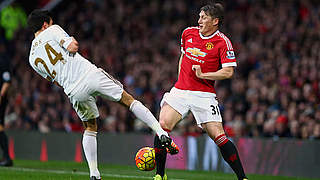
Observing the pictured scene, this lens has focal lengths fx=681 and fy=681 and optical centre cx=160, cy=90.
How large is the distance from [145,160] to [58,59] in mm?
1790

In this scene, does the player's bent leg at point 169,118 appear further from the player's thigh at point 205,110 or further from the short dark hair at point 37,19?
the short dark hair at point 37,19

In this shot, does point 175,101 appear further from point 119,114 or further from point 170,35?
point 170,35

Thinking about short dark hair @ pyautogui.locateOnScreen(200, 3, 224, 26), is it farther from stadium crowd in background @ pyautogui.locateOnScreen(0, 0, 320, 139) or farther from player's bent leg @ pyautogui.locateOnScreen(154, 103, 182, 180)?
stadium crowd in background @ pyautogui.locateOnScreen(0, 0, 320, 139)

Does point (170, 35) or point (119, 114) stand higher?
point (170, 35)

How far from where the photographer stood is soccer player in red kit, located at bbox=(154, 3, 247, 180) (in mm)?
9273

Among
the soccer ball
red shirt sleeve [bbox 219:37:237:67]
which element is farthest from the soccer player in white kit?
red shirt sleeve [bbox 219:37:237:67]

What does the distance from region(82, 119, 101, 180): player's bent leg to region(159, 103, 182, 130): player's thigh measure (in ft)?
3.16

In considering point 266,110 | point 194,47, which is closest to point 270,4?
point 266,110

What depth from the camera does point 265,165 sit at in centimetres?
1450

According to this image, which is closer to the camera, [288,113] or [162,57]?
[288,113]

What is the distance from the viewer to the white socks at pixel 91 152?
30.3ft

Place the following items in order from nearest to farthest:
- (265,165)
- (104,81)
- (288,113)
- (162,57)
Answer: (104,81) < (265,165) < (288,113) < (162,57)

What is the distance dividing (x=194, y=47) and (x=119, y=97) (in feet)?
4.42

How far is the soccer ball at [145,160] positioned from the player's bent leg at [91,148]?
1.90ft
